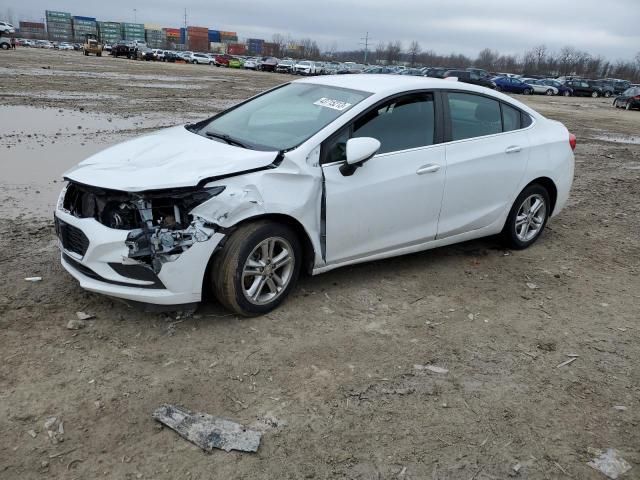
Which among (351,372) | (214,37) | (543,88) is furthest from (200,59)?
(214,37)

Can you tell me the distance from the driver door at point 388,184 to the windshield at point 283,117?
0.78 ft

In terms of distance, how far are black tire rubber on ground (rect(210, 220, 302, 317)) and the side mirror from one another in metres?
0.67

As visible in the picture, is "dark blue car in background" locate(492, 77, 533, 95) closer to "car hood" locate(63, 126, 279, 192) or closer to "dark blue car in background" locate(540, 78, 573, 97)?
"dark blue car in background" locate(540, 78, 573, 97)

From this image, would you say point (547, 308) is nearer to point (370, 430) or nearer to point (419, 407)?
point (419, 407)

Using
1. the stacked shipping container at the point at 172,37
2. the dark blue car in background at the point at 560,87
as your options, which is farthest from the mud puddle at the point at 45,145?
the stacked shipping container at the point at 172,37

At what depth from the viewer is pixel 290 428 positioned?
3.03 m

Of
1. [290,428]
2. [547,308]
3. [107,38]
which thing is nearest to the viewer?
[290,428]

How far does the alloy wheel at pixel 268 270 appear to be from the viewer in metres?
3.96

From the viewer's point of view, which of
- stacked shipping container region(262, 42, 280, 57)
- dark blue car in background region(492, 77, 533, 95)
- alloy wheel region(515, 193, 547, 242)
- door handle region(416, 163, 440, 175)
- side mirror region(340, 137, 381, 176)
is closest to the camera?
side mirror region(340, 137, 381, 176)

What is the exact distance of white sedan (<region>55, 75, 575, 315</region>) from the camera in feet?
12.0

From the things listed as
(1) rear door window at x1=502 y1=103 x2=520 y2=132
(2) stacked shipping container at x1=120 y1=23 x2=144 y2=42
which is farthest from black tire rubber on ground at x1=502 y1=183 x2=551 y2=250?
(2) stacked shipping container at x1=120 y1=23 x2=144 y2=42

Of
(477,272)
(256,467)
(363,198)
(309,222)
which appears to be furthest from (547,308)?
(256,467)

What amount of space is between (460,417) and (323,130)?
226 centimetres

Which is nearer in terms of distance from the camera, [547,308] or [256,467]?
[256,467]
